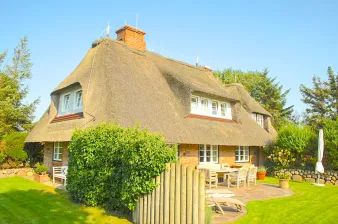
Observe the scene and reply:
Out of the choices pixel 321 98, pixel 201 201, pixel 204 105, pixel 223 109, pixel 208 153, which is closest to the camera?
pixel 201 201

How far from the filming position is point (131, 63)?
1616cm

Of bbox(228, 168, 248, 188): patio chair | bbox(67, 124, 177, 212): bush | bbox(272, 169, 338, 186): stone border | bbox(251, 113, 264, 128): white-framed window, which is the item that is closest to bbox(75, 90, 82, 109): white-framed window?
bbox(67, 124, 177, 212): bush

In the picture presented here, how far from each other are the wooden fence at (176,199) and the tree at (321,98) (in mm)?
35572

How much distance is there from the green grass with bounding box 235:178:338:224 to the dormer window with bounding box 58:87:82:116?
9.92 metres

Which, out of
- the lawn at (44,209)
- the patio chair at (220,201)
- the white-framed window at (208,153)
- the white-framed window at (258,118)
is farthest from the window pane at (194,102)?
the lawn at (44,209)

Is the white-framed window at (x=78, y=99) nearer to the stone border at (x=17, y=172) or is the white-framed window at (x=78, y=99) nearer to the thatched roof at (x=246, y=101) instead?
the stone border at (x=17, y=172)

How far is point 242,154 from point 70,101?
12191mm

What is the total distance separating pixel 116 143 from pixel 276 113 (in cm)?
3823

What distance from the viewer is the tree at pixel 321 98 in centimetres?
3741

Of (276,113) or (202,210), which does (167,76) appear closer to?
(202,210)

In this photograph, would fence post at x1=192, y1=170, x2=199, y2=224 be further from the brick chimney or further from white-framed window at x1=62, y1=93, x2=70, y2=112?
the brick chimney

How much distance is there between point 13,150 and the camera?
16531mm

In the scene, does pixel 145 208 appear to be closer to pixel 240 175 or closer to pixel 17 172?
pixel 240 175

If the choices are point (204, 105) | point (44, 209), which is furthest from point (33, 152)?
point (204, 105)
